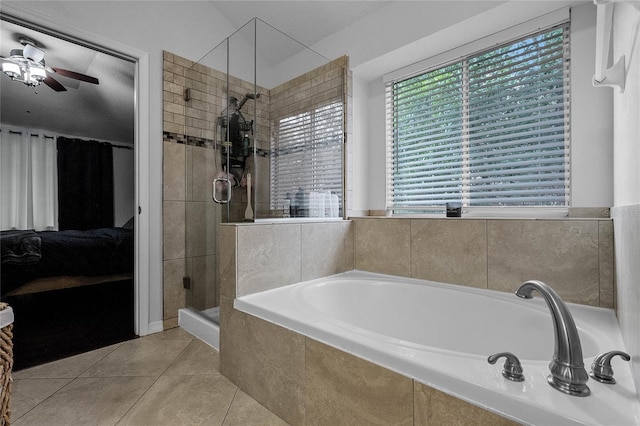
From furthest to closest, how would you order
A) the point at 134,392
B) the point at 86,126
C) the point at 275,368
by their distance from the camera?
the point at 86,126, the point at 134,392, the point at 275,368

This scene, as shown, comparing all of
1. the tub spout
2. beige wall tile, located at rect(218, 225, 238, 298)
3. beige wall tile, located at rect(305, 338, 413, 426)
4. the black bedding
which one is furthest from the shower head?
the tub spout

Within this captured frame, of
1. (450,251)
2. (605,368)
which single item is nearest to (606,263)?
(450,251)

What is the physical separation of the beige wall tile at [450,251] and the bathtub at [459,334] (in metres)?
0.07

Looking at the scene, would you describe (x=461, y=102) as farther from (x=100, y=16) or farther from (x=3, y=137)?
(x=3, y=137)

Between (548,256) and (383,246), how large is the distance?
950 mm

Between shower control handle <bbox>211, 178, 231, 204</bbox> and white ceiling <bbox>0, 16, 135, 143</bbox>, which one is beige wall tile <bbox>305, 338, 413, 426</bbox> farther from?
white ceiling <bbox>0, 16, 135, 143</bbox>

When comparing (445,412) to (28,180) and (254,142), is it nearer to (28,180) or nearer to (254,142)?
(254,142)

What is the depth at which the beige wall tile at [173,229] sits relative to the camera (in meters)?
2.36

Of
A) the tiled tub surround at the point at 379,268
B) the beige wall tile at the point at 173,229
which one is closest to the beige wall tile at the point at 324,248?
the tiled tub surround at the point at 379,268

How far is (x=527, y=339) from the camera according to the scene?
141cm

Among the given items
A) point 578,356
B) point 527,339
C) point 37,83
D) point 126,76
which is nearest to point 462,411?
point 578,356

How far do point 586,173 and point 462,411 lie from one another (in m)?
1.55

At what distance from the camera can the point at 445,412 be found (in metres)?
0.81

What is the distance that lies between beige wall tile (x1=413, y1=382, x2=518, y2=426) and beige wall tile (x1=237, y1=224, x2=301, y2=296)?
1.02 metres
